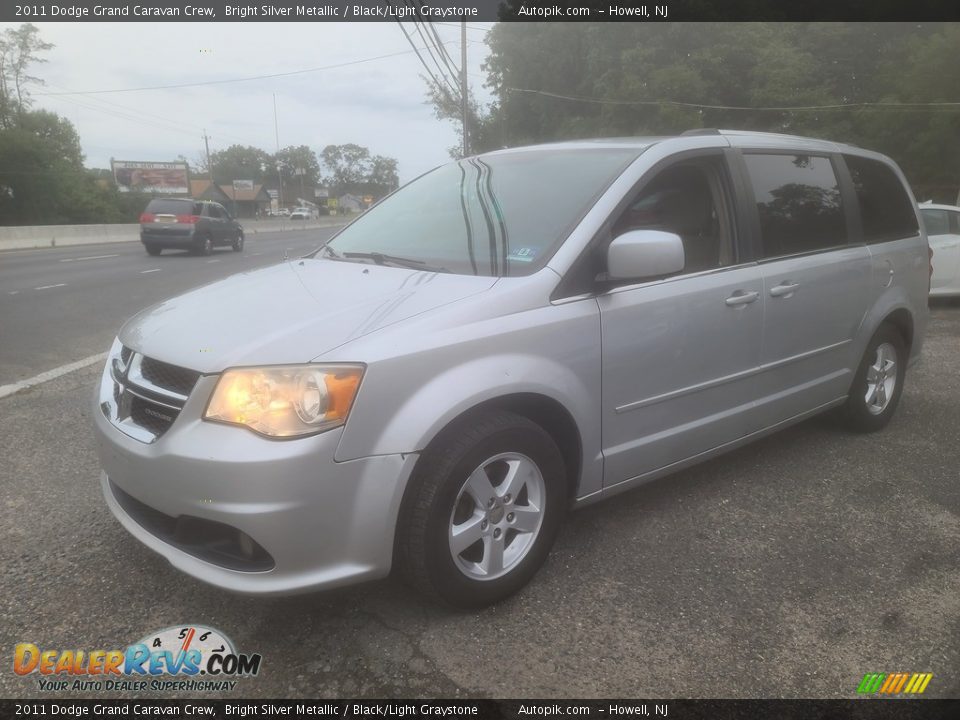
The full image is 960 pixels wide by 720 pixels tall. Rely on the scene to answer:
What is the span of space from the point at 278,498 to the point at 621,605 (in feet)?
4.38

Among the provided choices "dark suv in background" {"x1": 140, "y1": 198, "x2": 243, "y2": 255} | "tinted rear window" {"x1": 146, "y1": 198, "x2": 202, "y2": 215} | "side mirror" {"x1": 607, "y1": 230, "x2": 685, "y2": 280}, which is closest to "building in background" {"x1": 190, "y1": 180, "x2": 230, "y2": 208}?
"dark suv in background" {"x1": 140, "y1": 198, "x2": 243, "y2": 255}

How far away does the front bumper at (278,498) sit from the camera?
2.13 m

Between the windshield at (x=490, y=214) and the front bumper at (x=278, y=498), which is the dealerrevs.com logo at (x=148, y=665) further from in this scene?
the windshield at (x=490, y=214)

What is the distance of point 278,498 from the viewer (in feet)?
6.97

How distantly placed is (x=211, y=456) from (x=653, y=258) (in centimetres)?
167

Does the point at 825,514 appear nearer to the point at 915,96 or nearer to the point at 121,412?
the point at 121,412

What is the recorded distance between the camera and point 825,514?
344 centimetres

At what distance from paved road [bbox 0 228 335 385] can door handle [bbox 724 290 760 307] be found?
12.7ft

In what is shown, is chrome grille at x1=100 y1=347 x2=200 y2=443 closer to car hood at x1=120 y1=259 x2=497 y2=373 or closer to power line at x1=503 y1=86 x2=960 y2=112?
car hood at x1=120 y1=259 x2=497 y2=373

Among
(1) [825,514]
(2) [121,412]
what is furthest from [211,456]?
(1) [825,514]

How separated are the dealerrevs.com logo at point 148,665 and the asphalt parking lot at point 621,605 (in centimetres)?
5

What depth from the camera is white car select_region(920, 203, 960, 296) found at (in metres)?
9.22

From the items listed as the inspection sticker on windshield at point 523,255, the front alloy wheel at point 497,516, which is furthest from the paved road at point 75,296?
the front alloy wheel at point 497,516

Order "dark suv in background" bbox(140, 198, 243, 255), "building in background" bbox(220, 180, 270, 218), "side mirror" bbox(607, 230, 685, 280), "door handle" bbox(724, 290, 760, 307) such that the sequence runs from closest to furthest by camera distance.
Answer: "side mirror" bbox(607, 230, 685, 280), "door handle" bbox(724, 290, 760, 307), "dark suv in background" bbox(140, 198, 243, 255), "building in background" bbox(220, 180, 270, 218)
